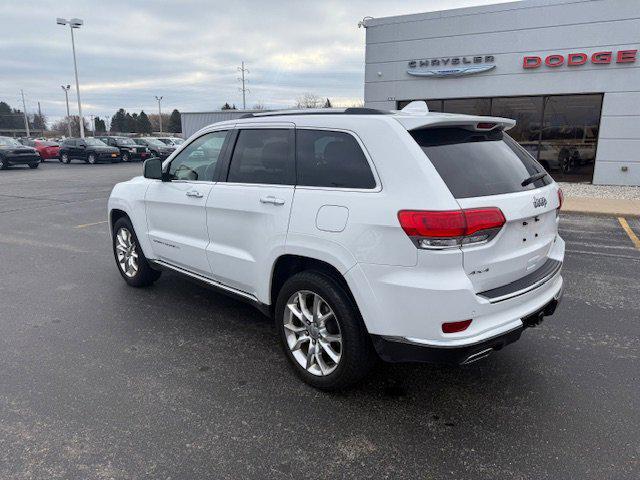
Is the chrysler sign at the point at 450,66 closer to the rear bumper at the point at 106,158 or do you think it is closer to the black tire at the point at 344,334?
the black tire at the point at 344,334

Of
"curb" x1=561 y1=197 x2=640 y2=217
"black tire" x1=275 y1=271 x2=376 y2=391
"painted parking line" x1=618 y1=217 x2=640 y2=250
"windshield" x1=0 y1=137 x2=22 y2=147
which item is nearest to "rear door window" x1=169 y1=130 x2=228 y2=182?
"black tire" x1=275 y1=271 x2=376 y2=391

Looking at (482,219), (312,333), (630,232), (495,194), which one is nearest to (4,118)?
(630,232)

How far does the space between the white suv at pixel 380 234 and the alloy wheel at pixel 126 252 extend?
1.69 metres

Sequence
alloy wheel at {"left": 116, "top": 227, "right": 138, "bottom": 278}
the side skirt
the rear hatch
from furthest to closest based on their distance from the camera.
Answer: alloy wheel at {"left": 116, "top": 227, "right": 138, "bottom": 278}, the side skirt, the rear hatch

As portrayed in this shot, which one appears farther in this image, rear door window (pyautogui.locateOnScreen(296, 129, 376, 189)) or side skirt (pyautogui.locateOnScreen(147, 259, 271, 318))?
side skirt (pyautogui.locateOnScreen(147, 259, 271, 318))

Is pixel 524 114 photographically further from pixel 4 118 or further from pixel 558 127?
pixel 4 118

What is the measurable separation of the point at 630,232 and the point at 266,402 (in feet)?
27.1

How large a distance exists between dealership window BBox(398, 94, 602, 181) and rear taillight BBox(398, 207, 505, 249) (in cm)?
1387

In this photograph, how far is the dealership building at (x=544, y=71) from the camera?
14.2 meters

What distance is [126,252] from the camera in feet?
18.1

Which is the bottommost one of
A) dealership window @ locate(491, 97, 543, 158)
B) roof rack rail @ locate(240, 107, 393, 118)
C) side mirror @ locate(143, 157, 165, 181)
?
side mirror @ locate(143, 157, 165, 181)

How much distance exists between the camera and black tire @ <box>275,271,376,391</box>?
3.02 metres

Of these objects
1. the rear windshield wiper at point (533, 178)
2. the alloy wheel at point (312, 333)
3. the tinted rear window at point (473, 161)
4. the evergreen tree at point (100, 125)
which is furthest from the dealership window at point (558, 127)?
the evergreen tree at point (100, 125)

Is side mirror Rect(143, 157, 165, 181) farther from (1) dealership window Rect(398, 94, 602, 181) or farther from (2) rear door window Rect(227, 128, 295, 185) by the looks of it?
(1) dealership window Rect(398, 94, 602, 181)
